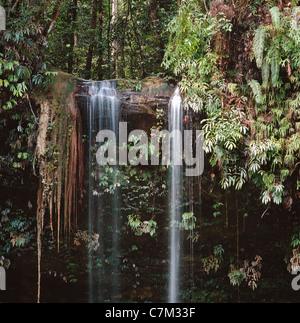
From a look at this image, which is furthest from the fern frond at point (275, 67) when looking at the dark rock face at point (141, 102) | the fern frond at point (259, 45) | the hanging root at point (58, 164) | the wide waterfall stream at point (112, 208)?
the hanging root at point (58, 164)

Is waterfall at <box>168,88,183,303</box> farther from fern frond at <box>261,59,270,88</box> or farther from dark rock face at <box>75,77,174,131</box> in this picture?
fern frond at <box>261,59,270,88</box>

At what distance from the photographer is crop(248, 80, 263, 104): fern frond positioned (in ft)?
17.5

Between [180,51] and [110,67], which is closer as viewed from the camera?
[180,51]

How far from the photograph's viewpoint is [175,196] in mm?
6168

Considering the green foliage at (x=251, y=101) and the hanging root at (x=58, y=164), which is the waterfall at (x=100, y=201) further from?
the green foliage at (x=251, y=101)

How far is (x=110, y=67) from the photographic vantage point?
966 cm

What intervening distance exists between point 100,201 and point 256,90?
3.48 meters

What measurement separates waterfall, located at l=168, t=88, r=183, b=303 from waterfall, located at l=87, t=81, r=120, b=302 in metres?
1.05

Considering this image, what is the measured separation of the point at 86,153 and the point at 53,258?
6.75 ft

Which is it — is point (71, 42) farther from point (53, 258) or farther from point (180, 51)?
point (53, 258)

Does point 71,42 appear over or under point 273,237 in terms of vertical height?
over

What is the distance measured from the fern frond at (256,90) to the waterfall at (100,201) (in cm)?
247

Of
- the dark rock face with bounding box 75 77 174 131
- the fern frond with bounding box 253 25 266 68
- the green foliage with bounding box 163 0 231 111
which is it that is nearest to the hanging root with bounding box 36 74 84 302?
the dark rock face with bounding box 75 77 174 131
